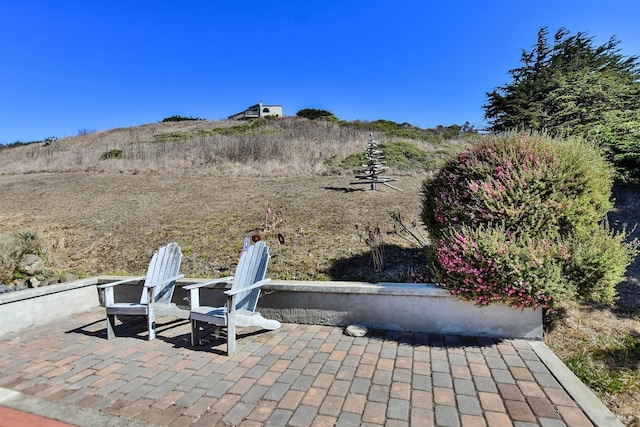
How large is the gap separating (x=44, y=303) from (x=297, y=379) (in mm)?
3777

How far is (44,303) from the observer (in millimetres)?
4531

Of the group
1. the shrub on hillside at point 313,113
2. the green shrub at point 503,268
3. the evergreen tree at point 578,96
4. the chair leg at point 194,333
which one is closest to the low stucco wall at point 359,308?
the green shrub at point 503,268

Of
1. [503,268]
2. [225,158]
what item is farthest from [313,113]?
[503,268]

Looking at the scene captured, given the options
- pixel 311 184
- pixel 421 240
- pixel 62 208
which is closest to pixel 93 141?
pixel 62 208

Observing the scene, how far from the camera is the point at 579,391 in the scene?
2.54m

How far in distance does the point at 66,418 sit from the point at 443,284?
3.32 meters

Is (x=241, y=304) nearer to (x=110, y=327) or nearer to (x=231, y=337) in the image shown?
(x=231, y=337)

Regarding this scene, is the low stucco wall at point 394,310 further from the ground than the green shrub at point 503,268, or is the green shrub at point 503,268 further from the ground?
the green shrub at point 503,268

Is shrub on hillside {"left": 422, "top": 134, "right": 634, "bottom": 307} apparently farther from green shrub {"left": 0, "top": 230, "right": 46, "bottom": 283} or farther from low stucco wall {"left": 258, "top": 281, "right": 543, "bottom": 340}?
green shrub {"left": 0, "top": 230, "right": 46, "bottom": 283}

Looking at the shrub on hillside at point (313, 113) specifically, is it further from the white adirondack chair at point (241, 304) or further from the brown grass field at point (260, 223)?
the white adirondack chair at point (241, 304)

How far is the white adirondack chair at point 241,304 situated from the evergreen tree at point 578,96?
202 inches

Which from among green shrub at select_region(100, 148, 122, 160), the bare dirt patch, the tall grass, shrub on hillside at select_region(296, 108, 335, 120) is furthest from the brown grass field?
shrub on hillside at select_region(296, 108, 335, 120)

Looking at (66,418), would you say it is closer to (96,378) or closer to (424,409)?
(96,378)

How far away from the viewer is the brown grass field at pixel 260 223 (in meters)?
3.62
